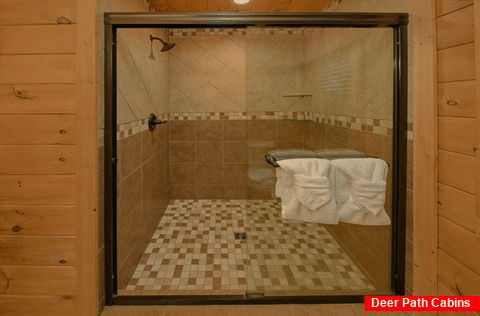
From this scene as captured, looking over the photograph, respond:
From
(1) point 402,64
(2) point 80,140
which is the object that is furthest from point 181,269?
(1) point 402,64

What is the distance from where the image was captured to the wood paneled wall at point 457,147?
1329 mm

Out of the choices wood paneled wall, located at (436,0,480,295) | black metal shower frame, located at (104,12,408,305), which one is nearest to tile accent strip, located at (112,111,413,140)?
black metal shower frame, located at (104,12,408,305)

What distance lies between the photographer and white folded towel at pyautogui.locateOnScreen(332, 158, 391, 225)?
183 centimetres

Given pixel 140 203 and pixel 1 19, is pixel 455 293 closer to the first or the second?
pixel 140 203

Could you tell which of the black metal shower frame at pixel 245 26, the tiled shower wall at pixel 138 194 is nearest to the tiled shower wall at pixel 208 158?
the tiled shower wall at pixel 138 194

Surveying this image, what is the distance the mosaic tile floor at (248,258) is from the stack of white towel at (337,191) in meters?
0.35

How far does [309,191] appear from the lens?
72.2 inches

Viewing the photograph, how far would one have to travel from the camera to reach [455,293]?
57.3 inches

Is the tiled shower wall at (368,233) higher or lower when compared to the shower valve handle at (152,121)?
lower

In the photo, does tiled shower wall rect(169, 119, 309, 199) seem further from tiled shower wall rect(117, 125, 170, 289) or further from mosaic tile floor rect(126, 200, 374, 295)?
mosaic tile floor rect(126, 200, 374, 295)

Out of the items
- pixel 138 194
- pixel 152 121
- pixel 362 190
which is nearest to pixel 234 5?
pixel 152 121

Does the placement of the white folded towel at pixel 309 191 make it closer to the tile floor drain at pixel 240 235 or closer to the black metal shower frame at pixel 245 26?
the black metal shower frame at pixel 245 26

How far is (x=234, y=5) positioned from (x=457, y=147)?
2308 millimetres

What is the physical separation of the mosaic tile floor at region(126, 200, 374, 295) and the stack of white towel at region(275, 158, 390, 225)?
0.35 metres
